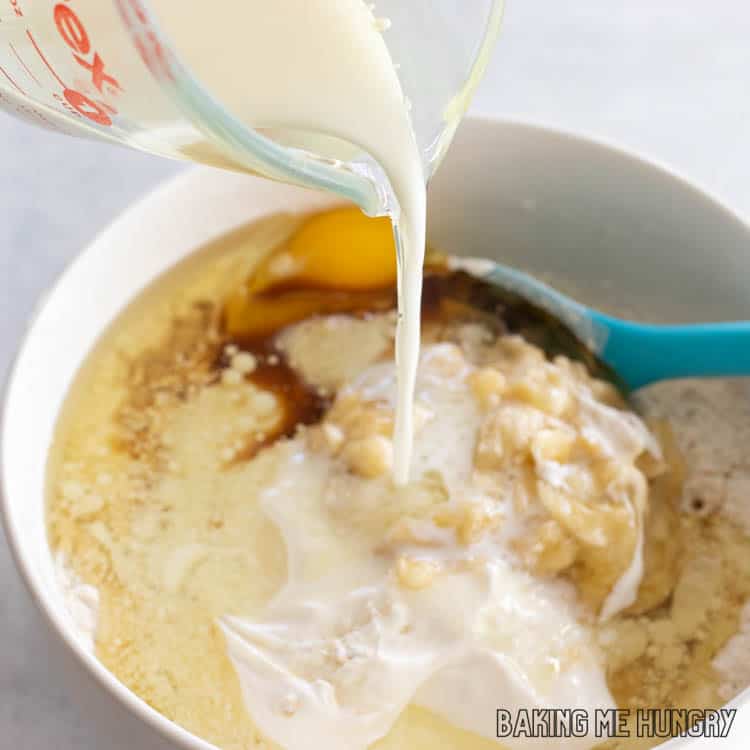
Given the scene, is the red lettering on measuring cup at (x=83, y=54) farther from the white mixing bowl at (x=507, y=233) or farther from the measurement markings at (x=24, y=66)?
the white mixing bowl at (x=507, y=233)

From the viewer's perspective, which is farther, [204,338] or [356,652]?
[204,338]

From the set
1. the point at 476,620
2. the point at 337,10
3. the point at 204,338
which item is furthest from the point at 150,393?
the point at 337,10

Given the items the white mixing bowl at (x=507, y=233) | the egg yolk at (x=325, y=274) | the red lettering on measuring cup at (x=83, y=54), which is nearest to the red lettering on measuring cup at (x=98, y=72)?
the red lettering on measuring cup at (x=83, y=54)

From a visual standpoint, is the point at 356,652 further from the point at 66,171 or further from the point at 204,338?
the point at 66,171

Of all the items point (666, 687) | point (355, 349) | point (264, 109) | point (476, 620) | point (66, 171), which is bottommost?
point (666, 687)

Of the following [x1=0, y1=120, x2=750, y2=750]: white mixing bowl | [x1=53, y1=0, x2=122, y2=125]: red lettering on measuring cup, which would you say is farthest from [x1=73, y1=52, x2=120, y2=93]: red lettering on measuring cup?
[x1=0, y1=120, x2=750, y2=750]: white mixing bowl

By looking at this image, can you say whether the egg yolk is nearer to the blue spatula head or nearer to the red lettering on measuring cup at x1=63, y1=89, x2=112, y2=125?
the blue spatula head
